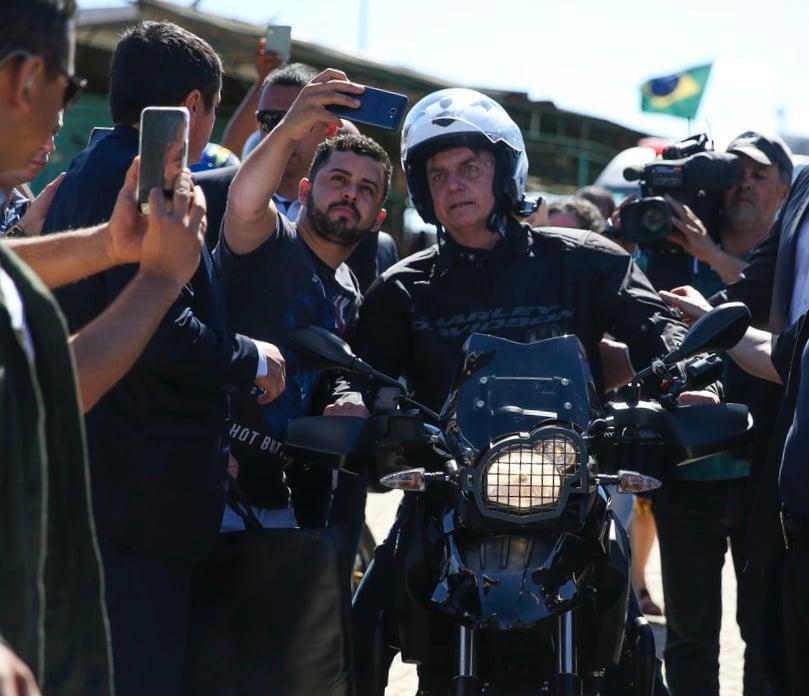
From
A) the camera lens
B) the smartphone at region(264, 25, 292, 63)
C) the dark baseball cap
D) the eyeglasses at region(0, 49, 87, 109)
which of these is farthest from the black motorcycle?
the smartphone at region(264, 25, 292, 63)

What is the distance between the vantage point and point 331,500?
4645 mm

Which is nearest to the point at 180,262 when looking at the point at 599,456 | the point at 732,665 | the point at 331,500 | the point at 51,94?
the point at 51,94

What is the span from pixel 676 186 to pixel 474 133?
5.04 ft

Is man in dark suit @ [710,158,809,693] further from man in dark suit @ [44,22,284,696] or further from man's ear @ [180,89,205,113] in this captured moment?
man's ear @ [180,89,205,113]

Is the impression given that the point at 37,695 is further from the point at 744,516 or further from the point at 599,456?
the point at 744,516

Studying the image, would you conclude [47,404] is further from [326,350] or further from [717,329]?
[717,329]

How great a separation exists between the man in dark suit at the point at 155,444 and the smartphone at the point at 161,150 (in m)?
0.68

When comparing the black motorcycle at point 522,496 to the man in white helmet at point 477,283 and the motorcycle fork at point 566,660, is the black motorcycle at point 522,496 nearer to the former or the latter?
the motorcycle fork at point 566,660

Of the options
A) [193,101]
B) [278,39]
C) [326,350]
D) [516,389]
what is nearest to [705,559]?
[516,389]

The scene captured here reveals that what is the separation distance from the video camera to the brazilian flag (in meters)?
6.38

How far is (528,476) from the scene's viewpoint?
2.98m

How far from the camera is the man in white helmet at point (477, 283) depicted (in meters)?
3.76

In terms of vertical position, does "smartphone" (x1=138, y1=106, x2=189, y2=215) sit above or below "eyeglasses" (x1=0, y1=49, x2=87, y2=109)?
below

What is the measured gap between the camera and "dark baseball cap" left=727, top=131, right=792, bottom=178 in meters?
5.41
